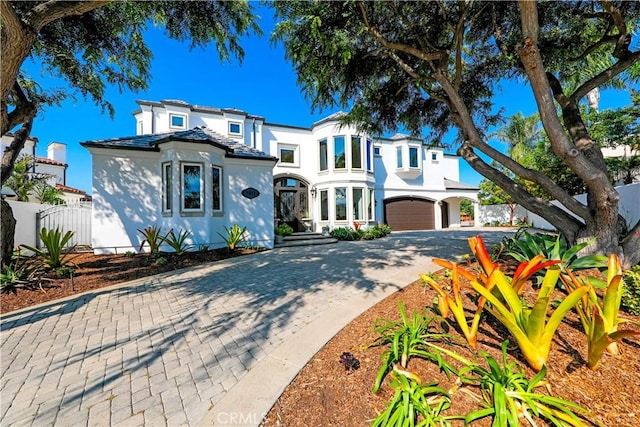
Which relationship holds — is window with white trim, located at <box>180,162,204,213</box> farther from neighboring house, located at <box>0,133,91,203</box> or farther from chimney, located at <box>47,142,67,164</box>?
chimney, located at <box>47,142,67,164</box>

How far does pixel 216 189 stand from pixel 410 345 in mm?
9060

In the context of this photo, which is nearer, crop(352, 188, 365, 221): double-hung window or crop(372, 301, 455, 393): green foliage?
crop(372, 301, 455, 393): green foliage

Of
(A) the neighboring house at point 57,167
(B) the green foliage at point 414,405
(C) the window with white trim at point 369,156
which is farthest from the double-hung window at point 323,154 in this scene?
(A) the neighboring house at point 57,167

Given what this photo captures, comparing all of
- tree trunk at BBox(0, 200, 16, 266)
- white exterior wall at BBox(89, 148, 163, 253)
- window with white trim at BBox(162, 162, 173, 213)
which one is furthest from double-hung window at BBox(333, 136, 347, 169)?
tree trunk at BBox(0, 200, 16, 266)

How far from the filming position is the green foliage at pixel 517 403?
1.67 meters

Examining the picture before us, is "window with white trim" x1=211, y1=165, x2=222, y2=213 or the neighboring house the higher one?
the neighboring house

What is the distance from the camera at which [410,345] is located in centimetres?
237

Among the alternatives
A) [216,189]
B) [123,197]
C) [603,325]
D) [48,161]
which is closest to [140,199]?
[123,197]

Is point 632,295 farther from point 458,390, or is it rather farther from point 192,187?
point 192,187

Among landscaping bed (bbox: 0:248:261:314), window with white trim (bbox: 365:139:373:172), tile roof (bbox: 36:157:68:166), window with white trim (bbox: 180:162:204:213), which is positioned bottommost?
landscaping bed (bbox: 0:248:261:314)

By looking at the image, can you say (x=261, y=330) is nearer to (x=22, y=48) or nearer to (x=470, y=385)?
(x=470, y=385)

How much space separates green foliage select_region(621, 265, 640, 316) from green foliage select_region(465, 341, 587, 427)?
2.14 m

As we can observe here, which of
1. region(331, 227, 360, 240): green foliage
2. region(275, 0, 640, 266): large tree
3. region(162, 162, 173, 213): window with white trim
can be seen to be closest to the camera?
region(275, 0, 640, 266): large tree
